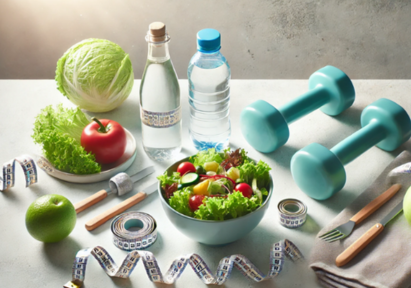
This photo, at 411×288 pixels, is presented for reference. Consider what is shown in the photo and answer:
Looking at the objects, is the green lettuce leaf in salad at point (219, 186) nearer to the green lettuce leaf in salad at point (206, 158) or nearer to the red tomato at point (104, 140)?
the green lettuce leaf in salad at point (206, 158)

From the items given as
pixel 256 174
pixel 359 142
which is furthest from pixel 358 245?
pixel 359 142

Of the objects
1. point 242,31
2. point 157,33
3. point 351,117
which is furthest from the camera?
point 242,31

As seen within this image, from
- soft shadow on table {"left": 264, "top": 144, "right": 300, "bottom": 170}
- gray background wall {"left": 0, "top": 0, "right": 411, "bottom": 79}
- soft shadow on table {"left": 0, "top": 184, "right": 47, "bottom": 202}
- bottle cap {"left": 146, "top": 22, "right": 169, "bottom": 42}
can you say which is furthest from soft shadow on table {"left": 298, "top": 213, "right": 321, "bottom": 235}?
gray background wall {"left": 0, "top": 0, "right": 411, "bottom": 79}

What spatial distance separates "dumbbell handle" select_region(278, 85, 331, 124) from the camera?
142 centimetres

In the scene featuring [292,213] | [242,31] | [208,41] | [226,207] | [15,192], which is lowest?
[242,31]

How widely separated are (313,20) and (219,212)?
6.76 feet

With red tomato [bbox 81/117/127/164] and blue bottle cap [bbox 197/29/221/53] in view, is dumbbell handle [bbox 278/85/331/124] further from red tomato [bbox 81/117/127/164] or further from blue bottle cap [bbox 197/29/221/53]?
red tomato [bbox 81/117/127/164]

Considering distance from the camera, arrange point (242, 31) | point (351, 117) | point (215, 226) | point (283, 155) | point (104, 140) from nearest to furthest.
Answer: point (215, 226), point (104, 140), point (283, 155), point (351, 117), point (242, 31)

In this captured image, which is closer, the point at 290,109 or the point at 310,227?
the point at 310,227

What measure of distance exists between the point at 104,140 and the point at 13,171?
0.25 metres

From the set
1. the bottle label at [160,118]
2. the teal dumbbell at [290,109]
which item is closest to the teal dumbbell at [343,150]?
the teal dumbbell at [290,109]

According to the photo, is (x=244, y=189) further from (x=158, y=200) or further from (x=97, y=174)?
(x=97, y=174)

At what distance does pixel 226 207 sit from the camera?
0.97 meters

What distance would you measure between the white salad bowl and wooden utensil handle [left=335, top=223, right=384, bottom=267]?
190 mm
